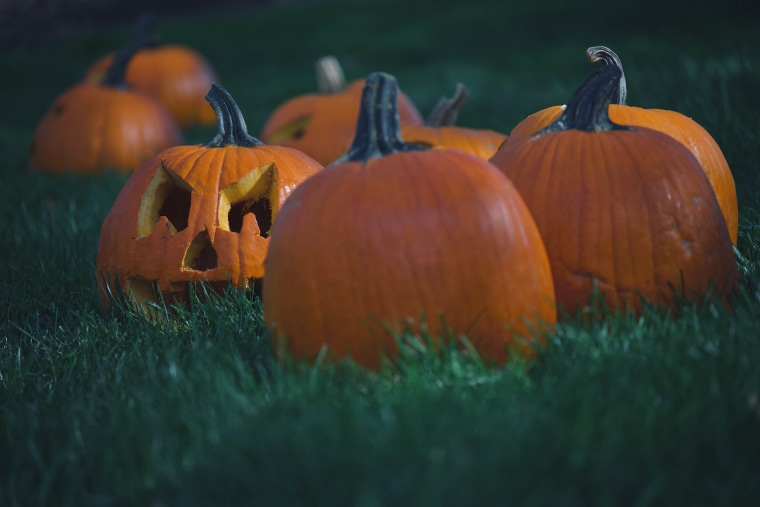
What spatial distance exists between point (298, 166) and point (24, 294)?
1282mm

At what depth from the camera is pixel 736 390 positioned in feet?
6.03

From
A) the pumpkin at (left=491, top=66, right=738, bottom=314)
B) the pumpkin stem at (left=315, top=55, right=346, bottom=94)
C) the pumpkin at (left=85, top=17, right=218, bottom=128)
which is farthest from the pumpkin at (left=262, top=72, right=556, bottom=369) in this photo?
the pumpkin at (left=85, top=17, right=218, bottom=128)

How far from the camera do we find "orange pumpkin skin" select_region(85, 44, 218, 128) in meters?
8.52

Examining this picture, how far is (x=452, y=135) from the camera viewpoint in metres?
3.99

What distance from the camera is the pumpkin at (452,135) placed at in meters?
3.91

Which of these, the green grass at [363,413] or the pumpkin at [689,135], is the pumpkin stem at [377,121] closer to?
the green grass at [363,413]

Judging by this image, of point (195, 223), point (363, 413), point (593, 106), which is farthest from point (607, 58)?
point (363, 413)

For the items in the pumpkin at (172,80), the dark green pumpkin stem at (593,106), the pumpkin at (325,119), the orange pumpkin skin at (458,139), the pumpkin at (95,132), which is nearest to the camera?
the dark green pumpkin stem at (593,106)

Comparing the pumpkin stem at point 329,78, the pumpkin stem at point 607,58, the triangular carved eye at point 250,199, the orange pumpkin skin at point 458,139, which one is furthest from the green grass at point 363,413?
the pumpkin stem at point 329,78

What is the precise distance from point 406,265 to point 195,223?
1073mm

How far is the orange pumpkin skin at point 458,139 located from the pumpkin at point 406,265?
67.1 inches

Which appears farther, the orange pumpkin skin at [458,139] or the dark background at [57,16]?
the dark background at [57,16]

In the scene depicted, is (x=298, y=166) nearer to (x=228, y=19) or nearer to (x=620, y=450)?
(x=620, y=450)

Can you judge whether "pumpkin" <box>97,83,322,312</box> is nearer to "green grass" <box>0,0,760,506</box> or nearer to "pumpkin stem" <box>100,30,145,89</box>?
"green grass" <box>0,0,760,506</box>
